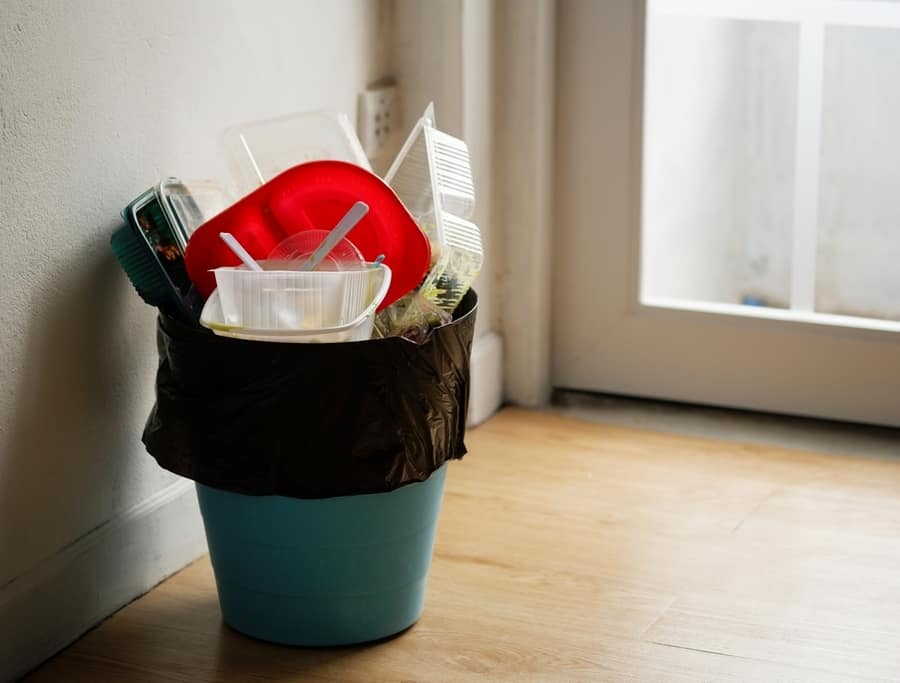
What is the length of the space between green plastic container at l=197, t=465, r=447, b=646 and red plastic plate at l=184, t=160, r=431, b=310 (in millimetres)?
216

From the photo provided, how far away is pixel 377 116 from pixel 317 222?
0.61 meters

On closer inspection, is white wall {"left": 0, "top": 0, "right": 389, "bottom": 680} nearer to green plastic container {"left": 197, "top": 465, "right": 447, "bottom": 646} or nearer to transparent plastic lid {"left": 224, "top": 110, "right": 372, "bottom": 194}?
transparent plastic lid {"left": 224, "top": 110, "right": 372, "bottom": 194}

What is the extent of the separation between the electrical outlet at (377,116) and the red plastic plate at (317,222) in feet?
1.85

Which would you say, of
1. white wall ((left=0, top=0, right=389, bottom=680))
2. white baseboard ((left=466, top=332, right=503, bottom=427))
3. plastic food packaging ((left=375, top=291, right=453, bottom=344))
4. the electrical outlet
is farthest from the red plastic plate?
white baseboard ((left=466, top=332, right=503, bottom=427))

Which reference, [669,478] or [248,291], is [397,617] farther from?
[669,478]

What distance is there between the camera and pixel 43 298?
4.10ft

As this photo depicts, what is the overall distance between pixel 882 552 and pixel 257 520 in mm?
801

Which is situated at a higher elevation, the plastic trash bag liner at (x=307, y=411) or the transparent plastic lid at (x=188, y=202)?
the transparent plastic lid at (x=188, y=202)

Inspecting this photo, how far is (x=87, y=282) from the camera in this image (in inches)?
51.7

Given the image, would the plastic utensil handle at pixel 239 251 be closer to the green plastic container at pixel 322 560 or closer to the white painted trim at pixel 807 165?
the green plastic container at pixel 322 560

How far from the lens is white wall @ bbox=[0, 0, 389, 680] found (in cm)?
121

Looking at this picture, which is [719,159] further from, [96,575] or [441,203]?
[96,575]

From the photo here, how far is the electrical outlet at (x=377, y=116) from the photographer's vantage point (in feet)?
5.90

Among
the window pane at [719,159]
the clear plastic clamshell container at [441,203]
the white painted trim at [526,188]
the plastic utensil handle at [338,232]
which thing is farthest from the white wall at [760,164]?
the plastic utensil handle at [338,232]
